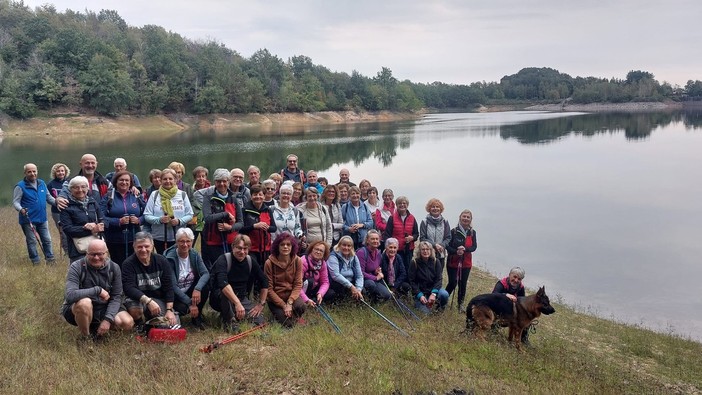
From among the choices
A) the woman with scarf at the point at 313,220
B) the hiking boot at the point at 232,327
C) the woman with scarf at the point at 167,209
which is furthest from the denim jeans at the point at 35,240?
the woman with scarf at the point at 313,220

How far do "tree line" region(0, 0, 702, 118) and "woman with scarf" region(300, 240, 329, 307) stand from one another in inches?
2057

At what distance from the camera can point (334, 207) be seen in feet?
24.9

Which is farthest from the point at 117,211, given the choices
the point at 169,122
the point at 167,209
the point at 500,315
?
the point at 169,122

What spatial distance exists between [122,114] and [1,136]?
15930mm

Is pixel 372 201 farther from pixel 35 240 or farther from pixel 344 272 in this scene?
pixel 35 240

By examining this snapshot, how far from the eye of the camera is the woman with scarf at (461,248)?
7.34m

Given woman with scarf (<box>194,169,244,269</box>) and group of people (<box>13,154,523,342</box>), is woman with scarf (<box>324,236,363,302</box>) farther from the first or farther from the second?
woman with scarf (<box>194,169,244,269</box>)

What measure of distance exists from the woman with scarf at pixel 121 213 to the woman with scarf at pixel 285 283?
1.94m

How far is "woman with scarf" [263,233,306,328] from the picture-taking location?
5.67 m

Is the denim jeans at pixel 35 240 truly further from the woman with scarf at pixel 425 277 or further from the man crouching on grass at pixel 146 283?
the woman with scarf at pixel 425 277

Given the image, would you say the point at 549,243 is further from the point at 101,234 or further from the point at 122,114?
the point at 122,114

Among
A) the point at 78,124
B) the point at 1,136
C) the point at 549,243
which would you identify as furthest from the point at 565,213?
the point at 78,124

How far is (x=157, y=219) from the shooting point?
6.06m

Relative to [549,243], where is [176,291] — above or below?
above
